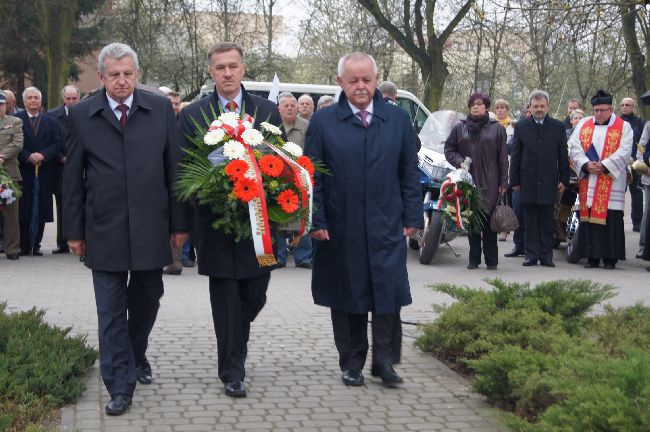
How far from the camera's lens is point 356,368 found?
6.80 m

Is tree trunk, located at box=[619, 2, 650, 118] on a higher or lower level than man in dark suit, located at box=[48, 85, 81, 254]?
higher

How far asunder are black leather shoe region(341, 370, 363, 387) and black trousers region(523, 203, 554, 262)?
6.77 meters

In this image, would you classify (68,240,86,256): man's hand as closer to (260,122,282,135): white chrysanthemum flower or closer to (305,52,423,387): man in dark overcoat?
(260,122,282,135): white chrysanthemum flower

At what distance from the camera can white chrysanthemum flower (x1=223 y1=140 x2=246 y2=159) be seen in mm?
6027

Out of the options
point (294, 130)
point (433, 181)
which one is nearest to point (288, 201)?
point (294, 130)

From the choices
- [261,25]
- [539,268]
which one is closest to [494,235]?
[539,268]

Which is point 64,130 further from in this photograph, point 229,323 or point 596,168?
point 229,323

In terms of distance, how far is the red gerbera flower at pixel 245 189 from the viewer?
6.00 metres

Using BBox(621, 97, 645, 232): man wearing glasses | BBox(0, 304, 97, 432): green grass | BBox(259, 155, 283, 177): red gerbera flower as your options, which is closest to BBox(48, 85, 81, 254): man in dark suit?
BBox(0, 304, 97, 432): green grass

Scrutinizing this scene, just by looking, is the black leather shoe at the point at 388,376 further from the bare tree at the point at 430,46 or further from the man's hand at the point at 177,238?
the bare tree at the point at 430,46

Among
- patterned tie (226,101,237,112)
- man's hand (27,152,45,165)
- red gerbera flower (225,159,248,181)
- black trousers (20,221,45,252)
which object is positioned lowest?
black trousers (20,221,45,252)

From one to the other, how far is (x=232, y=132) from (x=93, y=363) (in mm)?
1878

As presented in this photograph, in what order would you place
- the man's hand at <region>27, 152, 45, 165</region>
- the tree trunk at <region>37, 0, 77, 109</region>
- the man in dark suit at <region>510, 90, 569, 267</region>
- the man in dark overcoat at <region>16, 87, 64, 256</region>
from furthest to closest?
the tree trunk at <region>37, 0, 77, 109</region> → the man in dark overcoat at <region>16, 87, 64, 256</region> → the man's hand at <region>27, 152, 45, 165</region> → the man in dark suit at <region>510, 90, 569, 267</region>

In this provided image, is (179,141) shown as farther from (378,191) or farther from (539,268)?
(539,268)
